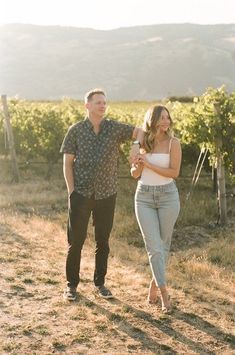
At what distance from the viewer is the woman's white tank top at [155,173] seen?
17.3 ft

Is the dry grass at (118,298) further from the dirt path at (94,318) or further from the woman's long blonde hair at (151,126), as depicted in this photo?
the woman's long blonde hair at (151,126)

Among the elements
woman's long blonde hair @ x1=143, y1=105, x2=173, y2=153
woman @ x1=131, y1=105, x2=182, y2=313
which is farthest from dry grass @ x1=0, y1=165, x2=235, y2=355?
woman's long blonde hair @ x1=143, y1=105, x2=173, y2=153

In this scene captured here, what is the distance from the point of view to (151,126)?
205 inches

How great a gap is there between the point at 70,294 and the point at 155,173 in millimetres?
1738

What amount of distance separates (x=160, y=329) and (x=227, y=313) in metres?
0.91

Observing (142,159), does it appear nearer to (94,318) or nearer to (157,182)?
(157,182)

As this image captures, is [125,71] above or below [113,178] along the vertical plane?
above

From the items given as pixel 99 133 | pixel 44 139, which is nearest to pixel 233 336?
pixel 99 133

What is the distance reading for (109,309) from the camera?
5.67 metres

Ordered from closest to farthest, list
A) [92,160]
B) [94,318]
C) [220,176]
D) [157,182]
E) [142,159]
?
[142,159] → [157,182] → [94,318] → [92,160] → [220,176]

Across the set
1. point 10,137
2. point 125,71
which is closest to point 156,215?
point 10,137

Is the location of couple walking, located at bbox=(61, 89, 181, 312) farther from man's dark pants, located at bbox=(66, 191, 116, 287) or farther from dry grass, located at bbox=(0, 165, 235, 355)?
dry grass, located at bbox=(0, 165, 235, 355)

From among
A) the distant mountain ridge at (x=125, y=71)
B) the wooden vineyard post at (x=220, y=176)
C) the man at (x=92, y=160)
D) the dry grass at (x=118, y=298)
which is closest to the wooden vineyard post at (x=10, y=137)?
the dry grass at (x=118, y=298)

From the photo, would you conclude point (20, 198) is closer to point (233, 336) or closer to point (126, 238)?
point (126, 238)
